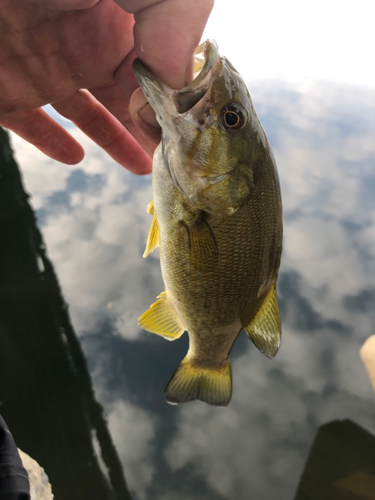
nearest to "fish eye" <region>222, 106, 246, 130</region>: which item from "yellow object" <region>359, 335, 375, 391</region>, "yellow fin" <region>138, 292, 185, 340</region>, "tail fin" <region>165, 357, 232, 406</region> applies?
"yellow fin" <region>138, 292, 185, 340</region>

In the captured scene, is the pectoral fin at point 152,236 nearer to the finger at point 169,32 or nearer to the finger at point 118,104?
the finger at point 118,104

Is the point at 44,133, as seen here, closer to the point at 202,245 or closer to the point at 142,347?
the point at 202,245

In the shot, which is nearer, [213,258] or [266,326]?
[213,258]

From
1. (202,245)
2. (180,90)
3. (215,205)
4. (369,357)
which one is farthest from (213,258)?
(369,357)

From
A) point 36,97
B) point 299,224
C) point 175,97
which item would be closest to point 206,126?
point 175,97

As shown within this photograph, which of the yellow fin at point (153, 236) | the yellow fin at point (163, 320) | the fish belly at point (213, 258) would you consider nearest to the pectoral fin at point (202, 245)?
the fish belly at point (213, 258)

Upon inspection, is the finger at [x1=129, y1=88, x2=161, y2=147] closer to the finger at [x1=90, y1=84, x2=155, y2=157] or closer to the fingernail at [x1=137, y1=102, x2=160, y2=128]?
the fingernail at [x1=137, y1=102, x2=160, y2=128]
